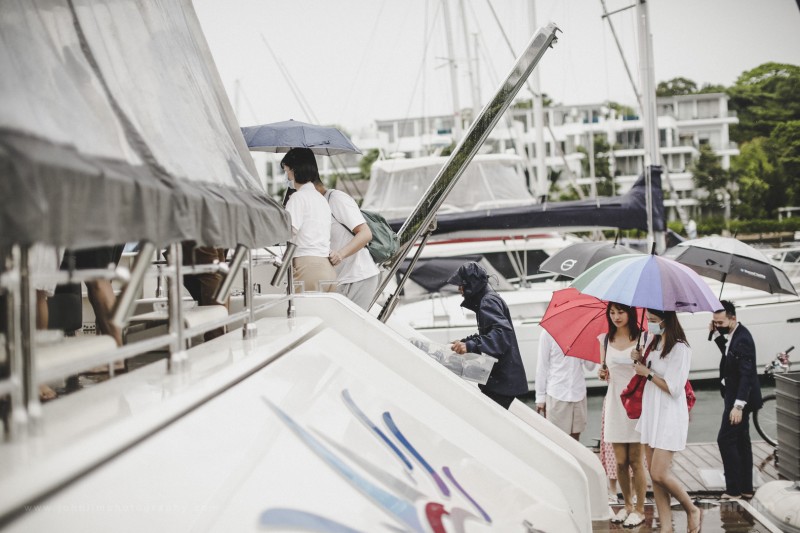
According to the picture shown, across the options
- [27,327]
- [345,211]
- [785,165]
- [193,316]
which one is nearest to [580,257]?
[345,211]

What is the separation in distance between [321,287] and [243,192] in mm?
1749

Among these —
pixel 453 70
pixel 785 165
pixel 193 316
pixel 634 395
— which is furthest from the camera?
pixel 785 165

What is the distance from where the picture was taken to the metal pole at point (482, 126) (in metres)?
5.48

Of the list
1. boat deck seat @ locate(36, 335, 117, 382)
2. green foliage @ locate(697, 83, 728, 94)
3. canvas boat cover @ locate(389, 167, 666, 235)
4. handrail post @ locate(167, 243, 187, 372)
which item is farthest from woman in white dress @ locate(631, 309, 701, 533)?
green foliage @ locate(697, 83, 728, 94)

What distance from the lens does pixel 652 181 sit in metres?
13.1

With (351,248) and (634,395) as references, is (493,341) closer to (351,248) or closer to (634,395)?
(634,395)

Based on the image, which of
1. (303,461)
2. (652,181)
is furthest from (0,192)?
(652,181)

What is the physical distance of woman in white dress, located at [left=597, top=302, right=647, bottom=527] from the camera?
697 centimetres

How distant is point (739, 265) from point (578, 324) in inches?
91.9

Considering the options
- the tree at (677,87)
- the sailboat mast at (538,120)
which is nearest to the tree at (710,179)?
the tree at (677,87)

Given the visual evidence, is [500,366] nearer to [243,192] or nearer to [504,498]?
[504,498]

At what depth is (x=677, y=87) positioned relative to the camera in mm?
90000

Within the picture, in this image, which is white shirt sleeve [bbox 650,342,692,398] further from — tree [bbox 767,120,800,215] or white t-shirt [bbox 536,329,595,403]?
tree [bbox 767,120,800,215]

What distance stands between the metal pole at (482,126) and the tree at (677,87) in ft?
281
